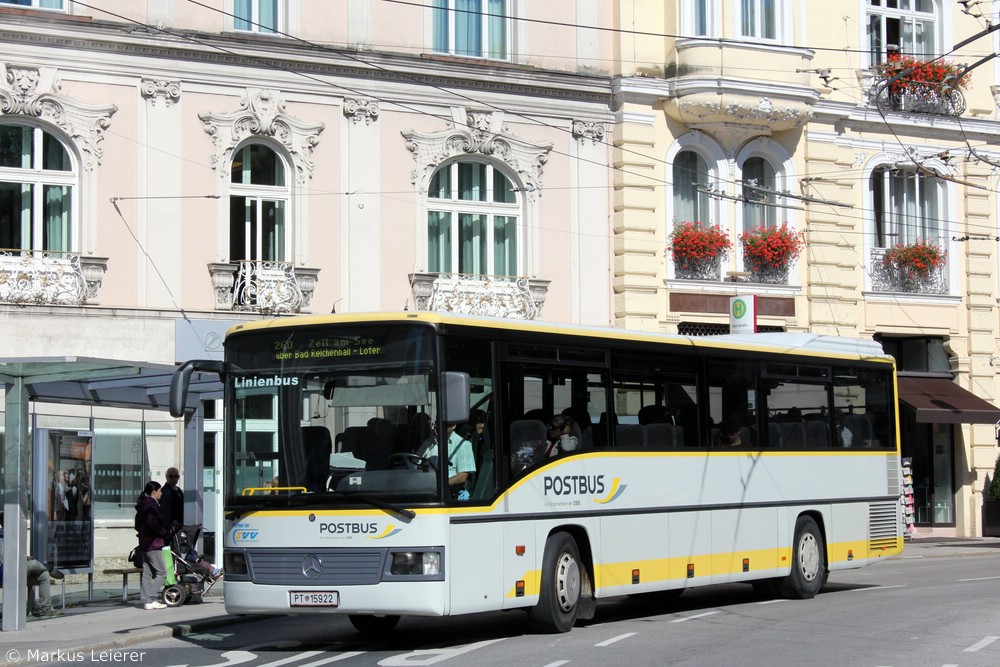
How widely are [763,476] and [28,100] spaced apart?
13403mm

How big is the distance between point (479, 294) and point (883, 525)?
999cm

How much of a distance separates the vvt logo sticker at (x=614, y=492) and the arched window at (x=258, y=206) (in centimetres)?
1218

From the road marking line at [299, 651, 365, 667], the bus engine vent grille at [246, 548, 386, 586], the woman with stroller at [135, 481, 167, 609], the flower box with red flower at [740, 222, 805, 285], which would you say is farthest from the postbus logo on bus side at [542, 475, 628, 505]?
the flower box with red flower at [740, 222, 805, 285]

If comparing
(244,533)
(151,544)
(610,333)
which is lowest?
(151,544)

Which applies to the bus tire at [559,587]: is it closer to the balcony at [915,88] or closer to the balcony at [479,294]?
the balcony at [479,294]

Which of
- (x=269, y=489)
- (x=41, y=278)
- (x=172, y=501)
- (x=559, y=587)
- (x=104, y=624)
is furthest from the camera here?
(x=41, y=278)

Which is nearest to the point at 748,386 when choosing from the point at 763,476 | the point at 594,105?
the point at 763,476

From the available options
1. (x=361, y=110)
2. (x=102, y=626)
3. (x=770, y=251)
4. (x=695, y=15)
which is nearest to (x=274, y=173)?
(x=361, y=110)

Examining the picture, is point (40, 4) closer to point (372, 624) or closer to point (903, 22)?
point (372, 624)

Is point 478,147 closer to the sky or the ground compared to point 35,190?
closer to the sky

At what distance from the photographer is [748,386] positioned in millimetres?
17906

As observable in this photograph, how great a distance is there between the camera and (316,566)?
13.6 metres

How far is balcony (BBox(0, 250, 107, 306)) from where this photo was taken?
78.4 feet

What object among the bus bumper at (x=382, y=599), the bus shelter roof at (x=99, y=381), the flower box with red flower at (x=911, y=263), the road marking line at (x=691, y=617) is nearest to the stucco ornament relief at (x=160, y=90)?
the bus shelter roof at (x=99, y=381)
